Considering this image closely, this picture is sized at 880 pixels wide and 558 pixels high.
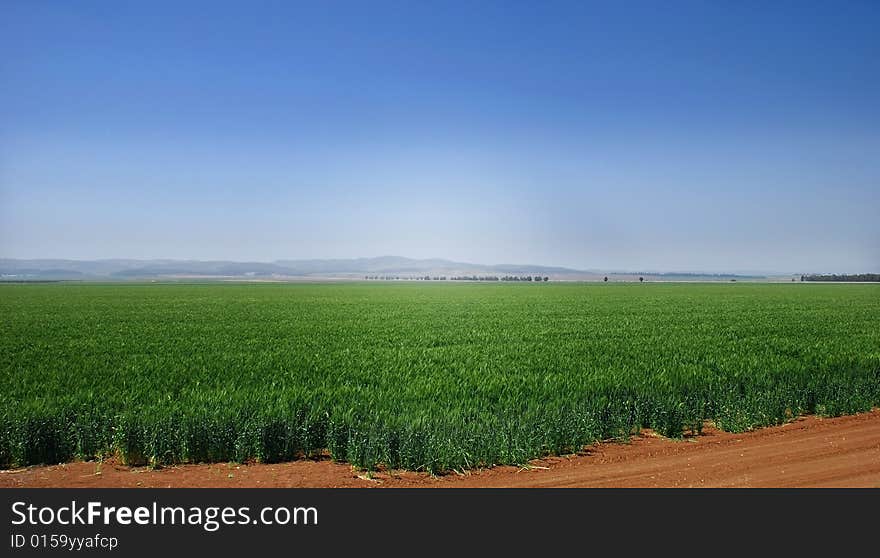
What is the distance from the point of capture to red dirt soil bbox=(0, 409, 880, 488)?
8.73 meters

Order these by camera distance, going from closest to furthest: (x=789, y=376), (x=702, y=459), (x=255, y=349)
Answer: (x=702, y=459)
(x=789, y=376)
(x=255, y=349)

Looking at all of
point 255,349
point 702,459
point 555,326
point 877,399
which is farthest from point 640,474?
point 555,326

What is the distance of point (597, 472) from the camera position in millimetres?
9320

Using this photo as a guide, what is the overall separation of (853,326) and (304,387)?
33.0 metres

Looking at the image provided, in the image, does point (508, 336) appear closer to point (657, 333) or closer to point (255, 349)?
point (657, 333)

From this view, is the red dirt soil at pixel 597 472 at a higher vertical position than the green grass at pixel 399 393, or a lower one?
lower

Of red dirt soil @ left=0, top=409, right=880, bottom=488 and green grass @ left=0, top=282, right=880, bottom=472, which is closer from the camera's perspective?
red dirt soil @ left=0, top=409, right=880, bottom=488

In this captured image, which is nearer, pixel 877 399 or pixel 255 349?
pixel 877 399

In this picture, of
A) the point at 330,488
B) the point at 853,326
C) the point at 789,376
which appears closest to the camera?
the point at 330,488

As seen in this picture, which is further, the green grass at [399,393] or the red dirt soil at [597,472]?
the green grass at [399,393]

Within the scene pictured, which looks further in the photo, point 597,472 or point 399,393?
point 399,393

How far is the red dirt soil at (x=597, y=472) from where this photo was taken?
8.73m

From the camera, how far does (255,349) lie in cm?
2236

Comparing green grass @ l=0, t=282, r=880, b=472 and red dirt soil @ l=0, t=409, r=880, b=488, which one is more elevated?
green grass @ l=0, t=282, r=880, b=472
